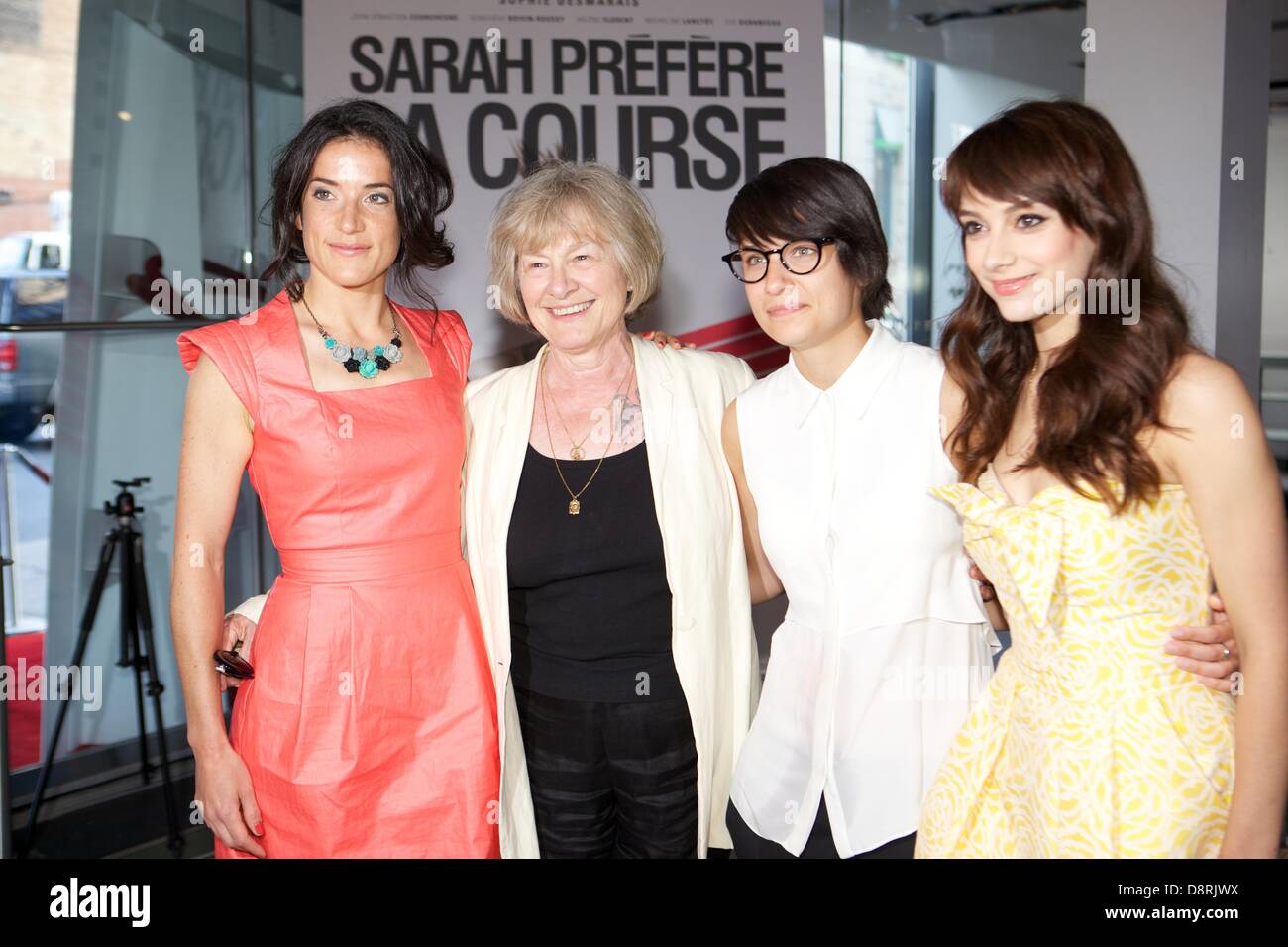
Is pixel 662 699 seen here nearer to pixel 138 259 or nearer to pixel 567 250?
pixel 567 250

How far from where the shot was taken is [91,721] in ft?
14.9

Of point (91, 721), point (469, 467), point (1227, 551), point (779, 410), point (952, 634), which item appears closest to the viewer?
point (1227, 551)

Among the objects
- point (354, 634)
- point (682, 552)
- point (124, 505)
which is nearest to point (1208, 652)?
point (682, 552)

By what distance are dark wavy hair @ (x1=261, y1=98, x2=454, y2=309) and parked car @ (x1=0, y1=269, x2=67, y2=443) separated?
245cm

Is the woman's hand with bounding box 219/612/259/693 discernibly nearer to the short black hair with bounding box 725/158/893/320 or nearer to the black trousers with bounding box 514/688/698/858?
the black trousers with bounding box 514/688/698/858

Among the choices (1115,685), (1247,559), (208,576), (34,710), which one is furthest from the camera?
(34,710)

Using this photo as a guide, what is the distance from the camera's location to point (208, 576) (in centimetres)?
229

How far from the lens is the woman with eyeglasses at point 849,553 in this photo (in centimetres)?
213

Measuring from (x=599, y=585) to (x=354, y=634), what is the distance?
1.76ft

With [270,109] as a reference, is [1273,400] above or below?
below

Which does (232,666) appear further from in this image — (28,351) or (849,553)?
(28,351)

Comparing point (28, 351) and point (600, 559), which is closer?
point (600, 559)

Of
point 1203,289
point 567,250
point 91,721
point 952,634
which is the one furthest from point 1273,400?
point 91,721

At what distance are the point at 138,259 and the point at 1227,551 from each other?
4177 millimetres
